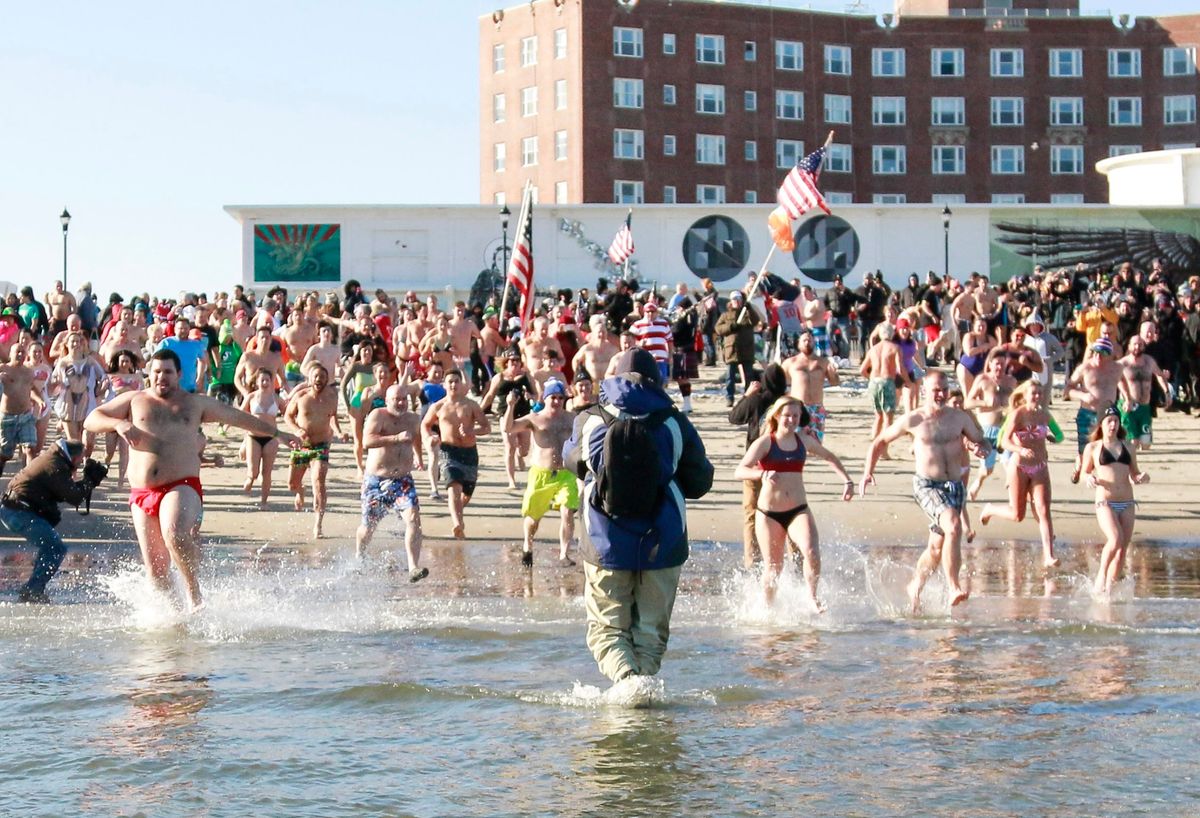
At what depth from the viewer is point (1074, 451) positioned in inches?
900

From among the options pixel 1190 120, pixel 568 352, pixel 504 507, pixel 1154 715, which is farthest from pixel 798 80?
pixel 1154 715

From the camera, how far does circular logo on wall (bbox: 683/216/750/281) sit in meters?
42.1

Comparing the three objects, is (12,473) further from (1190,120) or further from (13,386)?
(1190,120)

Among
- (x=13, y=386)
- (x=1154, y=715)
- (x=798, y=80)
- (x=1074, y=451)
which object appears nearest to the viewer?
(x=1154, y=715)

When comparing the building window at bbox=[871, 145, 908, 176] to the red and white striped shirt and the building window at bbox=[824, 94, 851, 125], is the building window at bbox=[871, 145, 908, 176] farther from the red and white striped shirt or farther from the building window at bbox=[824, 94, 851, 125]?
the red and white striped shirt

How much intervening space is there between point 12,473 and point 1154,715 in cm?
1465

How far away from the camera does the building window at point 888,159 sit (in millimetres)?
75188

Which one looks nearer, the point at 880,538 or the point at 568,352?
the point at 880,538

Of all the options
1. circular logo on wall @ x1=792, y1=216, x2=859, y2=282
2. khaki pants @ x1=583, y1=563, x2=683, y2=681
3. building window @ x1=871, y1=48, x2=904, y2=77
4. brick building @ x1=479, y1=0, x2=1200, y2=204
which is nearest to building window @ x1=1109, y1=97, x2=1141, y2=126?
brick building @ x1=479, y1=0, x2=1200, y2=204

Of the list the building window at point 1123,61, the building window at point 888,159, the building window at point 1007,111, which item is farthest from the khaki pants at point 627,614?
the building window at point 1123,61

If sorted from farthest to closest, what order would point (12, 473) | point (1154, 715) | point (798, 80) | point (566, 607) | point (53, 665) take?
point (798, 80), point (12, 473), point (566, 607), point (53, 665), point (1154, 715)

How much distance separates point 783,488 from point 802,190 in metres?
15.2

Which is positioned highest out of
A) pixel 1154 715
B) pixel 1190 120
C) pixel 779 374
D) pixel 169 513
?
pixel 1190 120

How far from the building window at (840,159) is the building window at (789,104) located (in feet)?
6.84
